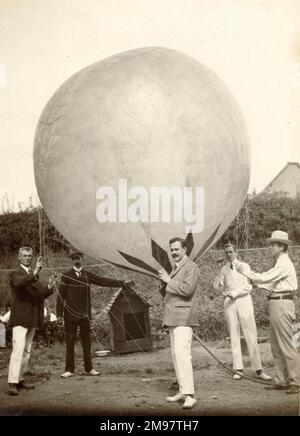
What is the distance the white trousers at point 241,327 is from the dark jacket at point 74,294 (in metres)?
1.29

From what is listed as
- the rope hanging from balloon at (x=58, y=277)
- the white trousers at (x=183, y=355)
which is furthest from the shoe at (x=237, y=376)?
the rope hanging from balloon at (x=58, y=277)

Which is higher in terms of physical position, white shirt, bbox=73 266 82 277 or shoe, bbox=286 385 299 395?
white shirt, bbox=73 266 82 277

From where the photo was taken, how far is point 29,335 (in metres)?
5.90

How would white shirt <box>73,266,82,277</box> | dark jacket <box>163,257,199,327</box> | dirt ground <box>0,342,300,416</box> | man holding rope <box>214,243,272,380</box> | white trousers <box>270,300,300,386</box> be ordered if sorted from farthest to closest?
white shirt <box>73,266,82,277</box> → man holding rope <box>214,243,272,380</box> → white trousers <box>270,300,300,386</box> → dirt ground <box>0,342,300,416</box> → dark jacket <box>163,257,199,327</box>

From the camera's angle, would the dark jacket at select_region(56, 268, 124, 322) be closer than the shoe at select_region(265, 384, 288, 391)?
No

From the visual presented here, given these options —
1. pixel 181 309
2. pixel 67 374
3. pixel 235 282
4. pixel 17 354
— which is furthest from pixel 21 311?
pixel 235 282

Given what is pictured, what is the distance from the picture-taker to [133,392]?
5727 millimetres

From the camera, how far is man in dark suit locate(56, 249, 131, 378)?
6074 mm

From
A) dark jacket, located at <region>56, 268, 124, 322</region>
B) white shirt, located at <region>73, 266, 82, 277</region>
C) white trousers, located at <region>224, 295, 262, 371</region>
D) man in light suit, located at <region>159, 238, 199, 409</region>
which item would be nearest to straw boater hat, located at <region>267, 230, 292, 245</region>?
white trousers, located at <region>224, 295, 262, 371</region>

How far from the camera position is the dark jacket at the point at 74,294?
20.0 feet

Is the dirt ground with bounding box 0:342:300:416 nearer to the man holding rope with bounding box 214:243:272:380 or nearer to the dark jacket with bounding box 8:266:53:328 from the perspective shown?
the man holding rope with bounding box 214:243:272:380

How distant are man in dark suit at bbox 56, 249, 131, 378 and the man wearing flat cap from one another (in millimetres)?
1581

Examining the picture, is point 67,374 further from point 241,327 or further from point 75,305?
point 241,327

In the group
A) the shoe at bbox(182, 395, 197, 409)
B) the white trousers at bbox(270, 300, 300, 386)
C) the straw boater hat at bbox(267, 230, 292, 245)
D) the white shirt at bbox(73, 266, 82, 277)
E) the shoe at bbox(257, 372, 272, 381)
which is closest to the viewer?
the shoe at bbox(182, 395, 197, 409)
